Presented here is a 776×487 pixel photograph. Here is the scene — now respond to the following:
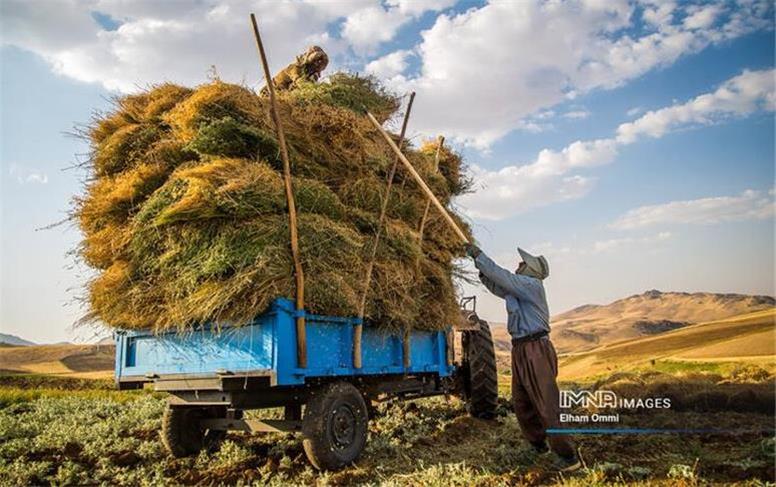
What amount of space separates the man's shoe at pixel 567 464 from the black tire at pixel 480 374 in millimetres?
2978

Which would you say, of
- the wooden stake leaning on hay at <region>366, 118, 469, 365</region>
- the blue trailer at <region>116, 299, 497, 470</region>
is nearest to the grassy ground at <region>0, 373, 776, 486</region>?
the blue trailer at <region>116, 299, 497, 470</region>

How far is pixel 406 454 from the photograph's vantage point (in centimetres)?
559

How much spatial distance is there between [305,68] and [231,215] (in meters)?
3.74

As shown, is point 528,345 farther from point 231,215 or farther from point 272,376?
point 231,215

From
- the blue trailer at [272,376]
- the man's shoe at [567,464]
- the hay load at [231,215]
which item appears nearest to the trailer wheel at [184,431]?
the blue trailer at [272,376]

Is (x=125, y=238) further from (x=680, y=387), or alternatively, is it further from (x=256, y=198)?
(x=680, y=387)

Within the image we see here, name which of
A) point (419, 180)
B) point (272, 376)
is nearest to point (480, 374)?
point (419, 180)

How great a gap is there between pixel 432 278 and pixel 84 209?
12.1 feet

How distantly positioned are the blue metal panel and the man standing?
1.29 meters

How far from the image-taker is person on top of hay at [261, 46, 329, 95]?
771 cm

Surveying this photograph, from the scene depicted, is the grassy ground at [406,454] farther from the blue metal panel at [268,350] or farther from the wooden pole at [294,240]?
the wooden pole at [294,240]

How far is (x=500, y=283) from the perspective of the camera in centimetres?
538

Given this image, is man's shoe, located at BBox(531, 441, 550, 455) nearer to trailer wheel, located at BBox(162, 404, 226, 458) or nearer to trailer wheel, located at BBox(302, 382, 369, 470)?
trailer wheel, located at BBox(302, 382, 369, 470)

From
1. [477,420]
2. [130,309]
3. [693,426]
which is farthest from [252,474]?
[693,426]
